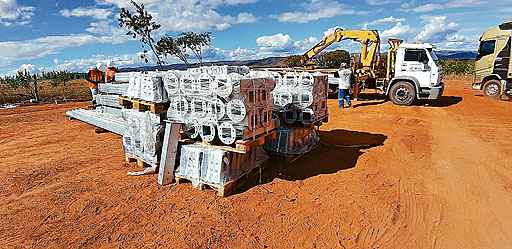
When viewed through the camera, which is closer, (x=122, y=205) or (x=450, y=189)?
(x=122, y=205)

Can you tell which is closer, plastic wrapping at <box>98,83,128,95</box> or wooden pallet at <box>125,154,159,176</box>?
wooden pallet at <box>125,154,159,176</box>

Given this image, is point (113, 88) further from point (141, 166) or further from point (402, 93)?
point (402, 93)

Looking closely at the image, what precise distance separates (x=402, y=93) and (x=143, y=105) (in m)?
10.9

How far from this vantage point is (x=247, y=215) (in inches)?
187

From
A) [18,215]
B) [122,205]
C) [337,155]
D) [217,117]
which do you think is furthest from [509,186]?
[18,215]

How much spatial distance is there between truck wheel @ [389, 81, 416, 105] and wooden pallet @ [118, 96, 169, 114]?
10679mm

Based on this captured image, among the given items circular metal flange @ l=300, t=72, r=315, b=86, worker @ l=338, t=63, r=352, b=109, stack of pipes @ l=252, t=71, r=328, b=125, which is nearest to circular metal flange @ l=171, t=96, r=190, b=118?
stack of pipes @ l=252, t=71, r=328, b=125

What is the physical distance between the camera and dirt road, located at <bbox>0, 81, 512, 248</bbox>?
13.9ft

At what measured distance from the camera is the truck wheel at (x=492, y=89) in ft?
51.4

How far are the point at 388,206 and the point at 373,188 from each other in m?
0.57

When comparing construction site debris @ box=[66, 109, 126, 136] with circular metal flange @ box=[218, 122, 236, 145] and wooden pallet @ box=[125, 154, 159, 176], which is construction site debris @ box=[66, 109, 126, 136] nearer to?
wooden pallet @ box=[125, 154, 159, 176]

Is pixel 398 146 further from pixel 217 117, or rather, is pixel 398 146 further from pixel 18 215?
pixel 18 215

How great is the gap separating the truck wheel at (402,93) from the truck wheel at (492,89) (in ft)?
15.5

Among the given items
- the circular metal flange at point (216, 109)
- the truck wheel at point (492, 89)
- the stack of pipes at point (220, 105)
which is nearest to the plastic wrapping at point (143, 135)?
the stack of pipes at point (220, 105)
